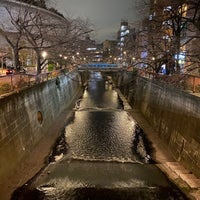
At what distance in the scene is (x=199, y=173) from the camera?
11719 millimetres

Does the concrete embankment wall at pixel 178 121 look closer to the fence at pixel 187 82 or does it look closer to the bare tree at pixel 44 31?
the fence at pixel 187 82

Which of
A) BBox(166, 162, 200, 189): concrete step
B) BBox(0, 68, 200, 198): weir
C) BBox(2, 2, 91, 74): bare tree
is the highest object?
BBox(2, 2, 91, 74): bare tree

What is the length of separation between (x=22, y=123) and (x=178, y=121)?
9.26m

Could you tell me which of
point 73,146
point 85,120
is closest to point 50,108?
point 85,120

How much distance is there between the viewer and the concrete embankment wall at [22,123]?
12.0 metres

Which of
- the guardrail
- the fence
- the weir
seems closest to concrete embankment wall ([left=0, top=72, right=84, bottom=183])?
the weir

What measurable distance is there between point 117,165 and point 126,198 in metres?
3.55

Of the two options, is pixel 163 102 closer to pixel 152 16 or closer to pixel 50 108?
pixel 152 16

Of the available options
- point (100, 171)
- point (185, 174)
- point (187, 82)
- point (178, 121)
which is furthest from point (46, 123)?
point (185, 174)

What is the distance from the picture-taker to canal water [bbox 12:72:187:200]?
11.1 meters

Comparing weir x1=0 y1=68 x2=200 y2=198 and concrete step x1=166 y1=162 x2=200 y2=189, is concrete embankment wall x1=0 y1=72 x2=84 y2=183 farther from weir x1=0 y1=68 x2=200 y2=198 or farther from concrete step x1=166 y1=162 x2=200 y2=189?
concrete step x1=166 y1=162 x2=200 y2=189

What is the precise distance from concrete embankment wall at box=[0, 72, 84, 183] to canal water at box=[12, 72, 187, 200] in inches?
55.2

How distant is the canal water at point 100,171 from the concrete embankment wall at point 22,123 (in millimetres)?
1401

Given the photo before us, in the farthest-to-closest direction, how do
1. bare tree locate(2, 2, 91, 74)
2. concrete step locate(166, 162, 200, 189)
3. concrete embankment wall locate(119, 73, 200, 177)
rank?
bare tree locate(2, 2, 91, 74) < concrete embankment wall locate(119, 73, 200, 177) < concrete step locate(166, 162, 200, 189)
